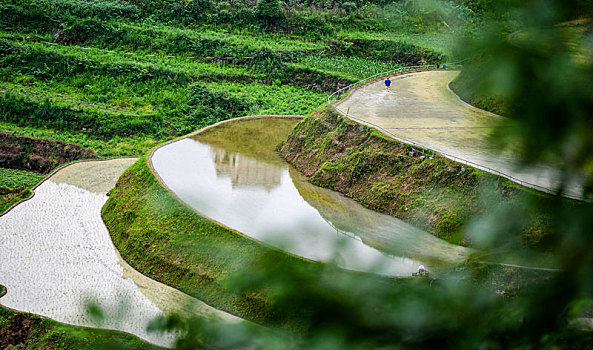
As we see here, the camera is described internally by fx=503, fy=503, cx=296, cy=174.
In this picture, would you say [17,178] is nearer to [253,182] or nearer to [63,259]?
[63,259]

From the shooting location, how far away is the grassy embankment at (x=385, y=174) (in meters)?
8.88

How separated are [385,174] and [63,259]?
21.7 feet

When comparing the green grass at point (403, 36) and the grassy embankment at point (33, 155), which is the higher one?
the green grass at point (403, 36)

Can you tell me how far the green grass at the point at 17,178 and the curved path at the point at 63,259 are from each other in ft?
4.39

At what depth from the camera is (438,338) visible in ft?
3.00

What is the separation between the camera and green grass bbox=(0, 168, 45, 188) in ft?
45.7

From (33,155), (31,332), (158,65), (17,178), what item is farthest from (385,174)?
(158,65)

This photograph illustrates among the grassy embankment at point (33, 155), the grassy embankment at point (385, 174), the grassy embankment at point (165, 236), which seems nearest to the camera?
the grassy embankment at point (165, 236)

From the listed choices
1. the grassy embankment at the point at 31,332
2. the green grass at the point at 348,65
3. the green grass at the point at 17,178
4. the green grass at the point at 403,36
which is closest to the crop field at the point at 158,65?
the green grass at the point at 348,65

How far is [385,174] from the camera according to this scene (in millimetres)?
10469

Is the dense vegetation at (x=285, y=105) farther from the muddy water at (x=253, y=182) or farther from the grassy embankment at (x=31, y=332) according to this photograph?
the grassy embankment at (x=31, y=332)

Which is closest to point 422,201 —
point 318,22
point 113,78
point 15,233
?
point 15,233

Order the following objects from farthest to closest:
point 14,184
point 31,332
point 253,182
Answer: point 14,184, point 253,182, point 31,332

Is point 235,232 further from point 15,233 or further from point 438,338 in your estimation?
point 438,338
